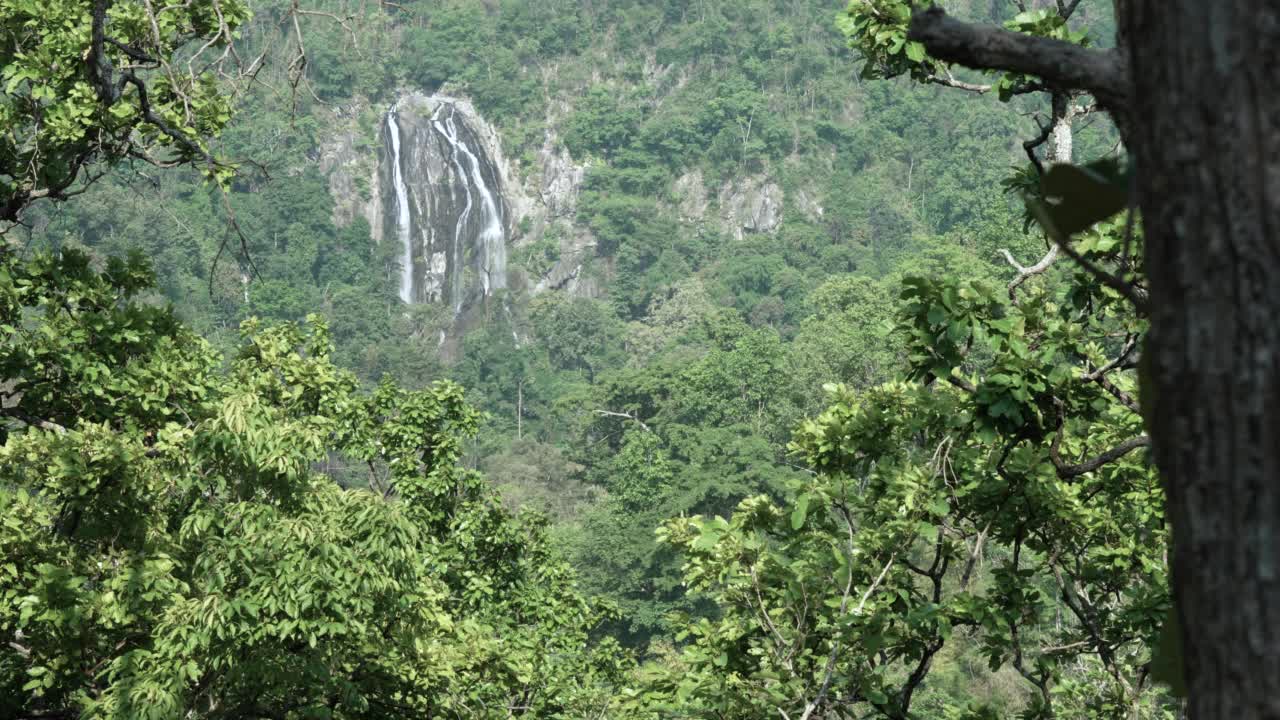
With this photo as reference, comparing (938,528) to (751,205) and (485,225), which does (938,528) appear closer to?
(485,225)

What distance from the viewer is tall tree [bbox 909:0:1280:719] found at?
822mm

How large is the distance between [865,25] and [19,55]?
4002mm

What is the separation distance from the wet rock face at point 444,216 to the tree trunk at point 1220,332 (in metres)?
60.5

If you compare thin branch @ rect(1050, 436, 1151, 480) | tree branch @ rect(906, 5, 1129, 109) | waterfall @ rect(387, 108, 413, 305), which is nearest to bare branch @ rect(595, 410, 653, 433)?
waterfall @ rect(387, 108, 413, 305)

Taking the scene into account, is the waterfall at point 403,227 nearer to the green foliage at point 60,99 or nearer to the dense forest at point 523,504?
the dense forest at point 523,504

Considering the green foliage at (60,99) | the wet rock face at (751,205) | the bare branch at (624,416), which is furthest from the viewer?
the wet rock face at (751,205)

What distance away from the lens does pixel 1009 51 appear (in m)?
1.17

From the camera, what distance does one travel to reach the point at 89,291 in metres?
6.60

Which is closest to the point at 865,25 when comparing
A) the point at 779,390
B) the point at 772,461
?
the point at 772,461

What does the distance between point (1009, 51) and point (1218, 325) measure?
1.35 ft

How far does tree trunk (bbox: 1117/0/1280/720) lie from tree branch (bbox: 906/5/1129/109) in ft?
0.80

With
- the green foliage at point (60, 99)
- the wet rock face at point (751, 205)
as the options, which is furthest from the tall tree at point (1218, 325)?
the wet rock face at point (751, 205)

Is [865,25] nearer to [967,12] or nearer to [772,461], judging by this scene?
[772,461]

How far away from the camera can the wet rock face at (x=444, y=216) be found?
61688mm
